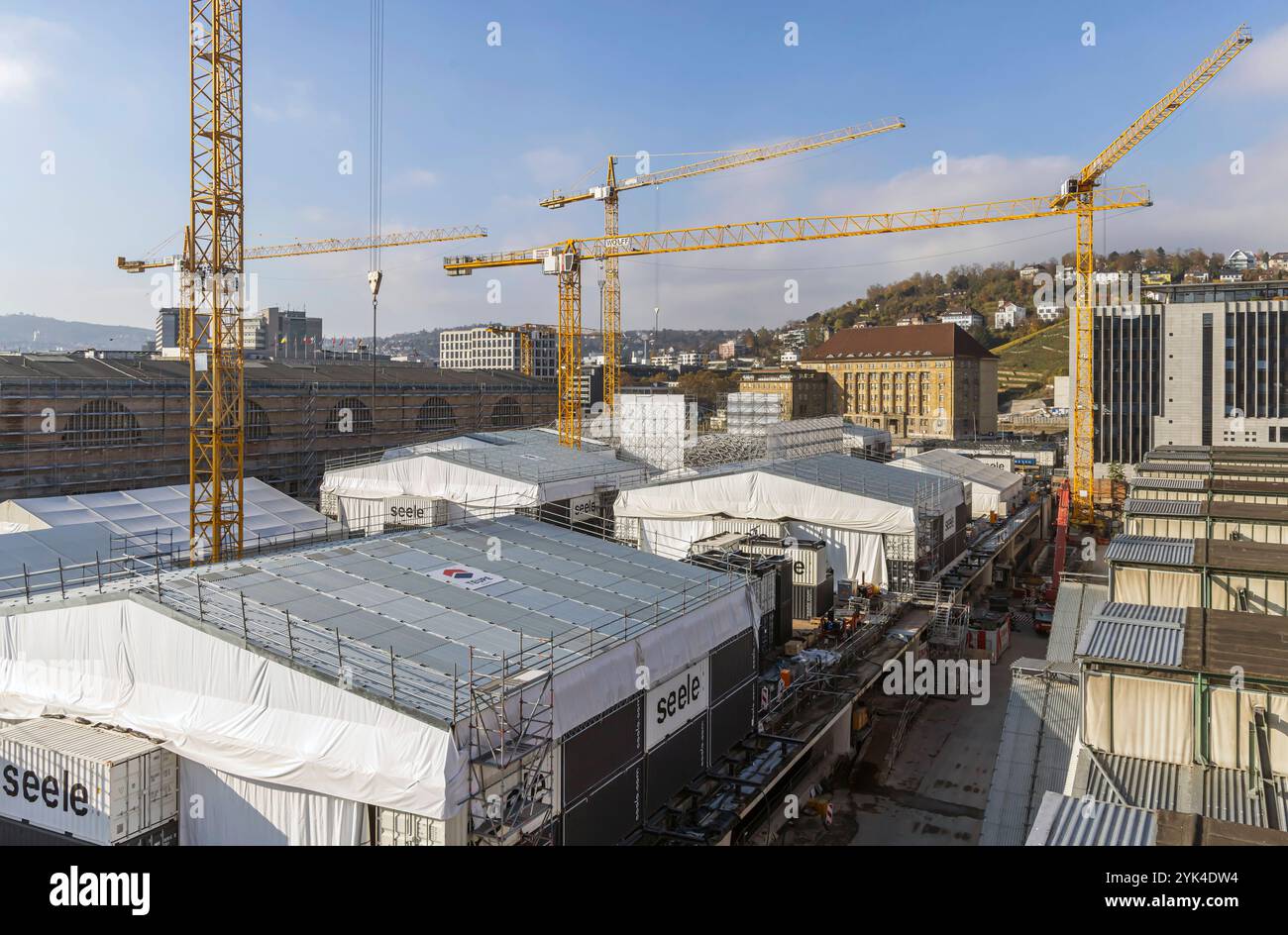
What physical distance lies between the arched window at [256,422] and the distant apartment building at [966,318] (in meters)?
121

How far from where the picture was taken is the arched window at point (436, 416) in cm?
5925

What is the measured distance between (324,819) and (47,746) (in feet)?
12.2

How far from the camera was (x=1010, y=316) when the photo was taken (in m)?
146

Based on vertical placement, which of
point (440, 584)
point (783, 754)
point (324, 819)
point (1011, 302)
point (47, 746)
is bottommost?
point (783, 754)

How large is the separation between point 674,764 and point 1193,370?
56753mm

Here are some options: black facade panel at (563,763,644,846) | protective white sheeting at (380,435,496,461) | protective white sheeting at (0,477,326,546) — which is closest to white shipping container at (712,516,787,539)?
protective white sheeting at (0,477,326,546)

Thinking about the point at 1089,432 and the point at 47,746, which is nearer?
the point at 47,746

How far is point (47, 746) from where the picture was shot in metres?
11.1

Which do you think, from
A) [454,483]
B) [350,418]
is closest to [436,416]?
[350,418]

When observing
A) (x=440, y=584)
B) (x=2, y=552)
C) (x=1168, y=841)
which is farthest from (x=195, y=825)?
(x=2, y=552)

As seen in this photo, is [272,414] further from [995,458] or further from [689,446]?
[995,458]

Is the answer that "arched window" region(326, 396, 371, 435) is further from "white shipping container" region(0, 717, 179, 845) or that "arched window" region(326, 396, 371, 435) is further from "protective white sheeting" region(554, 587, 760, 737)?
"white shipping container" region(0, 717, 179, 845)

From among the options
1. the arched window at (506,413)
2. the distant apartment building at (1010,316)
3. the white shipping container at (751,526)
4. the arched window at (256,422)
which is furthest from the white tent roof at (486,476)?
the distant apartment building at (1010,316)

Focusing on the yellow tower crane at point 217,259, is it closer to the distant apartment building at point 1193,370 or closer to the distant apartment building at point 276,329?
the distant apartment building at point 1193,370
